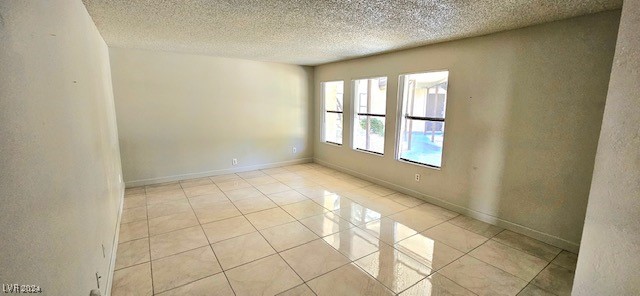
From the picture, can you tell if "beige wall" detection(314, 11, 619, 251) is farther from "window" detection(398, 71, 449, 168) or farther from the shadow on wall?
"window" detection(398, 71, 449, 168)

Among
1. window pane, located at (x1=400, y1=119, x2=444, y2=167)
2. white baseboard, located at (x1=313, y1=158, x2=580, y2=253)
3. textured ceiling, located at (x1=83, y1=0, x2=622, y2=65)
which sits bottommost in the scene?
white baseboard, located at (x1=313, y1=158, x2=580, y2=253)

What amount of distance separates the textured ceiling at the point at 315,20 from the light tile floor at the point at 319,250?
2183 mm

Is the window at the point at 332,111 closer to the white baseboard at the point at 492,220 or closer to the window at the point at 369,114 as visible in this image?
the window at the point at 369,114

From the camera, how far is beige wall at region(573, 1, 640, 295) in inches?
51.3

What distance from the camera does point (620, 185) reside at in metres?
1.36

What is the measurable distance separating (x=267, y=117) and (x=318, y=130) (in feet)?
3.98

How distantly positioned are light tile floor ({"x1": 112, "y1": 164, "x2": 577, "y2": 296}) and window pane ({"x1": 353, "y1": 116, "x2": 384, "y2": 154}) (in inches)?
46.8

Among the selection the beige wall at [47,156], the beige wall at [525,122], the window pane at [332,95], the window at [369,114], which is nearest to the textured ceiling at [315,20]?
the beige wall at [525,122]

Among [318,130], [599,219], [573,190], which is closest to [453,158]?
[573,190]

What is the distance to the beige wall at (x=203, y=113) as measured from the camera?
4223mm

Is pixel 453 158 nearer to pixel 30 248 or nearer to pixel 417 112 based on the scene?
pixel 417 112

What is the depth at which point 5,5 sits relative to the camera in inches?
34.8

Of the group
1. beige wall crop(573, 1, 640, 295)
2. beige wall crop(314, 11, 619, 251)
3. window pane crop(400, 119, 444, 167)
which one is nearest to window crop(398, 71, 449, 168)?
window pane crop(400, 119, 444, 167)

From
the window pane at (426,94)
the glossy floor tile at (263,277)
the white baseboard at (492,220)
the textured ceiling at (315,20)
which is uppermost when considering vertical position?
the textured ceiling at (315,20)
